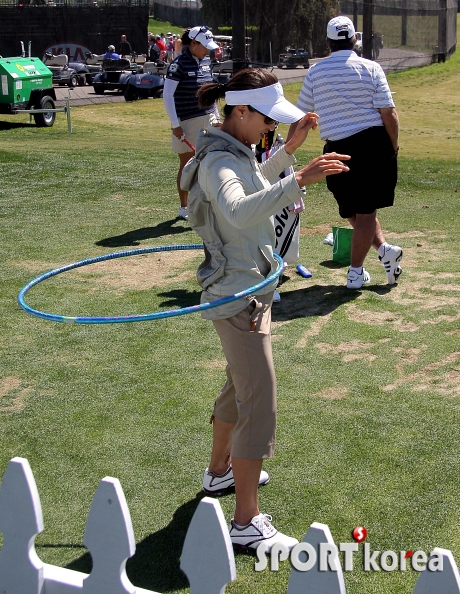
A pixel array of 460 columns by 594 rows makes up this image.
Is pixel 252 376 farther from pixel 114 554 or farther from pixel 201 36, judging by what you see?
pixel 201 36

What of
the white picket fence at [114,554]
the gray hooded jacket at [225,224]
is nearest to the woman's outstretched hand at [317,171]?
the gray hooded jacket at [225,224]

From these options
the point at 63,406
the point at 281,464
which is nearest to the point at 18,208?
the point at 63,406

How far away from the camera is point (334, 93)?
596cm

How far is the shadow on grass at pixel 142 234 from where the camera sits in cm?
809

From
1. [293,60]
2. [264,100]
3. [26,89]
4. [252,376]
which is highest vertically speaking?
[293,60]

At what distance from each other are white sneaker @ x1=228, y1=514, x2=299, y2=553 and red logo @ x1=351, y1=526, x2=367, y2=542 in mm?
243

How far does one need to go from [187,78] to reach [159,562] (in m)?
6.05

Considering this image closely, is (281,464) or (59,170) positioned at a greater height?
(59,170)

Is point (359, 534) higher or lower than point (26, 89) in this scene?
lower

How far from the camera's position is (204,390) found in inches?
183

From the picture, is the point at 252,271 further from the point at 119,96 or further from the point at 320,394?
the point at 119,96

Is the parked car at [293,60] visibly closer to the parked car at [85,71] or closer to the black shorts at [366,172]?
the parked car at [85,71]

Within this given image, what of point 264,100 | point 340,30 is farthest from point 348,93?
point 264,100

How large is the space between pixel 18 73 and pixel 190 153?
1144cm
